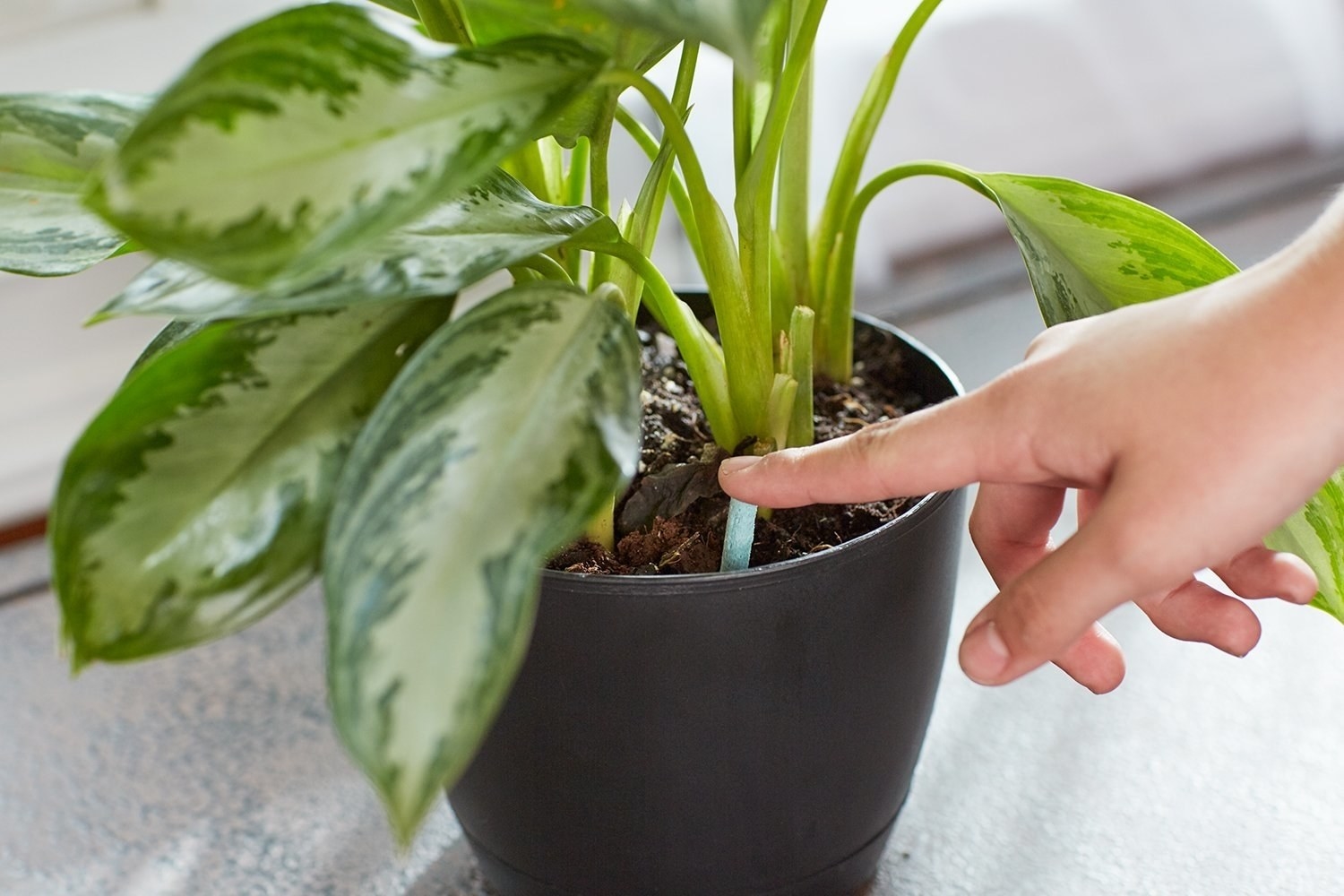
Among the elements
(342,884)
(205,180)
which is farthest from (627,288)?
(342,884)

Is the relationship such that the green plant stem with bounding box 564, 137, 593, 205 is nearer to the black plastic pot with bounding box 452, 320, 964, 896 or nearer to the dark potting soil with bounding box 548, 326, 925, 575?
the dark potting soil with bounding box 548, 326, 925, 575

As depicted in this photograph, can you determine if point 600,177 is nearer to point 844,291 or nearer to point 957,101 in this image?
point 844,291

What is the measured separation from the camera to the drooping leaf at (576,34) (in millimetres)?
377

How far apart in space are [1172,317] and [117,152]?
0.32m

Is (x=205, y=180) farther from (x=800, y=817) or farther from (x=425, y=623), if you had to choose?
(x=800, y=817)

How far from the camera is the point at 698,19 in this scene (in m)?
0.30

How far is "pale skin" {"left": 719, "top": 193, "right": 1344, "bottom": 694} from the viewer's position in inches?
14.6

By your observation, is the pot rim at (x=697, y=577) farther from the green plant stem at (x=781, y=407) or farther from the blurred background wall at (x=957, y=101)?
the blurred background wall at (x=957, y=101)

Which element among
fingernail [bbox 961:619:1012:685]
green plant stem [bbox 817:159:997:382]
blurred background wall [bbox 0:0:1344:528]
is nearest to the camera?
fingernail [bbox 961:619:1012:685]

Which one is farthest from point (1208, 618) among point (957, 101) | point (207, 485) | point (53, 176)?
point (957, 101)

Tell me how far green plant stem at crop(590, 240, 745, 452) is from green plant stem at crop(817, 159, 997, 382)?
96mm

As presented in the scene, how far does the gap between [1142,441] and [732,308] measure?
7.6 inches

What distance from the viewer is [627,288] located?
0.54 metres

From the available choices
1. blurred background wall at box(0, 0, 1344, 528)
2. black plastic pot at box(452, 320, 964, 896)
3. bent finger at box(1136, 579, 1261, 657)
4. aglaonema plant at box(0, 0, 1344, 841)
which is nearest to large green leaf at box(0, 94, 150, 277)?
aglaonema plant at box(0, 0, 1344, 841)
